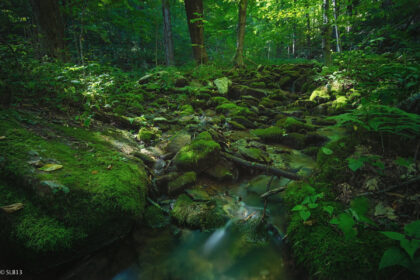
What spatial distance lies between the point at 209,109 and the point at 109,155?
4211mm

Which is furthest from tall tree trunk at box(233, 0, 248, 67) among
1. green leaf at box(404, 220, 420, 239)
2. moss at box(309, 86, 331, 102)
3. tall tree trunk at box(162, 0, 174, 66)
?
green leaf at box(404, 220, 420, 239)

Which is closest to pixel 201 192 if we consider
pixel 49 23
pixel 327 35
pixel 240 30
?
pixel 49 23

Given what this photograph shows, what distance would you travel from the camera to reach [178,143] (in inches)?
161

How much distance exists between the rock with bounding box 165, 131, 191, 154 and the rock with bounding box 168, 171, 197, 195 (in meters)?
0.84

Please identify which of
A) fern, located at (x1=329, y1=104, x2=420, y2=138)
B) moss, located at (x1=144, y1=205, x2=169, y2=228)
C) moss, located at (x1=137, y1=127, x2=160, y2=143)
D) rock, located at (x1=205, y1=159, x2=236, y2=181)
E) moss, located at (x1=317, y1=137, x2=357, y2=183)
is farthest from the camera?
moss, located at (x1=137, y1=127, x2=160, y2=143)

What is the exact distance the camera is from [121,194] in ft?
7.44

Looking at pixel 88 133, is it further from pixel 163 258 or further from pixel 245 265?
pixel 245 265

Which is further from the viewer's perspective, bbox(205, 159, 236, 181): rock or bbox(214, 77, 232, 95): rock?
bbox(214, 77, 232, 95): rock

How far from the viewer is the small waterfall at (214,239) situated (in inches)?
94.4

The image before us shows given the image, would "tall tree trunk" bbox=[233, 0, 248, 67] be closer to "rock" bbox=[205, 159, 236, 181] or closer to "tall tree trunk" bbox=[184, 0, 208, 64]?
"tall tree trunk" bbox=[184, 0, 208, 64]

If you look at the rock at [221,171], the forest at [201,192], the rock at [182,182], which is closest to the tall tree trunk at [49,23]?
the forest at [201,192]

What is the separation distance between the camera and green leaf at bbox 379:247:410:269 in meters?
1.26

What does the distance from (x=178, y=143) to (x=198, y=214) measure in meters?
1.77

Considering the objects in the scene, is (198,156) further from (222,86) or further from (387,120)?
(222,86)
